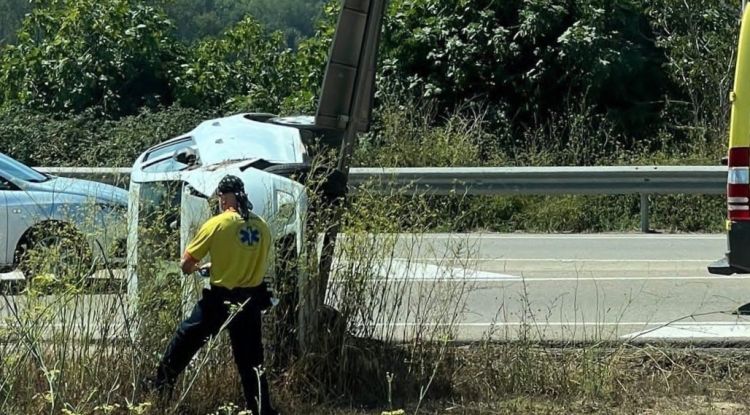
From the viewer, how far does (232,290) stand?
6141mm

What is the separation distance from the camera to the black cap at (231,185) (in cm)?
612

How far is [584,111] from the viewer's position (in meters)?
18.4

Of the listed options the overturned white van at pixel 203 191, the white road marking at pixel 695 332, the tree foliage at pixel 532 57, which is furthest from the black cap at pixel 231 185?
the tree foliage at pixel 532 57

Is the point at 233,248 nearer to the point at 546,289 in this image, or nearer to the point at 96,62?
the point at 546,289

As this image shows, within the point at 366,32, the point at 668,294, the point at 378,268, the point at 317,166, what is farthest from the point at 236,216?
the point at 668,294

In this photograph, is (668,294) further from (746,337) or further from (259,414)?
(259,414)

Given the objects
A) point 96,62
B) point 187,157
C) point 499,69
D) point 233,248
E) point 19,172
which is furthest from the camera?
point 96,62

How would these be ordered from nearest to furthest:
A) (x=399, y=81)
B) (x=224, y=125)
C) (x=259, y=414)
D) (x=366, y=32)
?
(x=259, y=414), (x=366, y=32), (x=224, y=125), (x=399, y=81)

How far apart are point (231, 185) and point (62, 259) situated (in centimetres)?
101

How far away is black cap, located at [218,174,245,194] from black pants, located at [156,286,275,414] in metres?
0.55

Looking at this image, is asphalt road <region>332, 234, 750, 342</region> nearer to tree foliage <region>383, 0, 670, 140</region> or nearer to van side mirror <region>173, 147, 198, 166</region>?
van side mirror <region>173, 147, 198, 166</region>

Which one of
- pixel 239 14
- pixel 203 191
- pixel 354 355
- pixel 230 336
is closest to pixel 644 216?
pixel 354 355

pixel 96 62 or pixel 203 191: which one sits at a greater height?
pixel 96 62

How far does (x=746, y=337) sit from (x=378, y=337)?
9.42 feet
